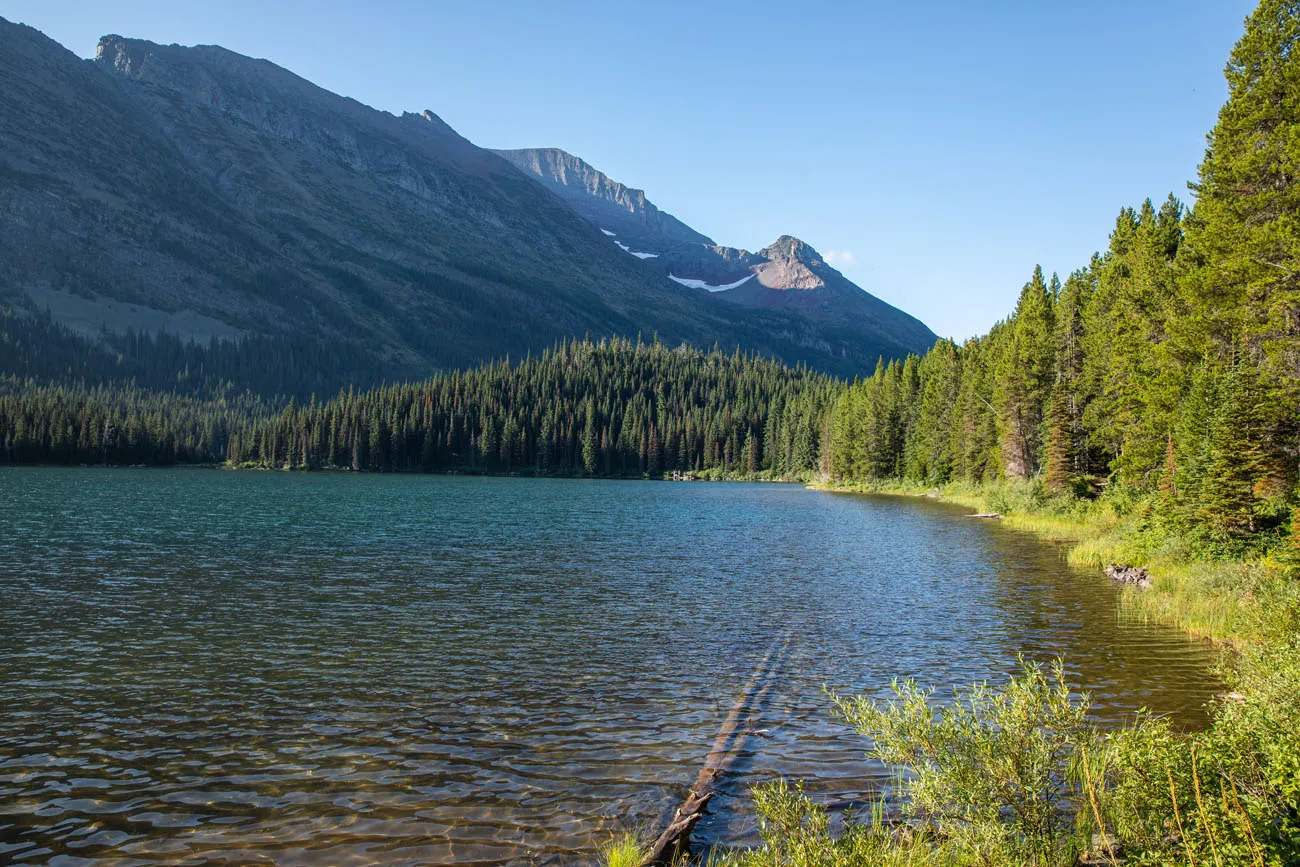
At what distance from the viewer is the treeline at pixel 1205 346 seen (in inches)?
1113

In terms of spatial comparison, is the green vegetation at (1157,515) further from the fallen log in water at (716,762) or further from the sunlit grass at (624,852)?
the sunlit grass at (624,852)

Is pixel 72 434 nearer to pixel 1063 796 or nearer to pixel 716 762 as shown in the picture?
pixel 716 762

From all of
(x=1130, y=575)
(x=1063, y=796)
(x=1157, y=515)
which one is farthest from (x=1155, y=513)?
(x=1063, y=796)

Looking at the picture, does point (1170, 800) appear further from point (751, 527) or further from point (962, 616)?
point (751, 527)

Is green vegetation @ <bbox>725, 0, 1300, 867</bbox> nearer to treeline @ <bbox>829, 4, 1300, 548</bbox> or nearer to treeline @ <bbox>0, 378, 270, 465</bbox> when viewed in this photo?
treeline @ <bbox>829, 4, 1300, 548</bbox>

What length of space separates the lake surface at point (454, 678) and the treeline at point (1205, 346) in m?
7.10

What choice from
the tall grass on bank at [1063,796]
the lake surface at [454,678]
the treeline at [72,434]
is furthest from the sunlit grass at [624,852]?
the treeline at [72,434]

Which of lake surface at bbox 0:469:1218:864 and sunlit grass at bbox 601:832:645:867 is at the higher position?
sunlit grass at bbox 601:832:645:867

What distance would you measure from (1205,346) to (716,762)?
1446 inches

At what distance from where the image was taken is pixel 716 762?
13.1m

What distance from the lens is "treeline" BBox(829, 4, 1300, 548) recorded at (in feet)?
92.8

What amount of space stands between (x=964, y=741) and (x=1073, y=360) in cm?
6823

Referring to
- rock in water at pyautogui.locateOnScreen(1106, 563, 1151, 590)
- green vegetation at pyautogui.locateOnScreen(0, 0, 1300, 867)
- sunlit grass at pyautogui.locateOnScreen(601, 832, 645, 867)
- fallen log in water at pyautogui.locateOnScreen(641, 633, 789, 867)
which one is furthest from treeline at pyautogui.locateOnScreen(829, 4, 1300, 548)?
sunlit grass at pyautogui.locateOnScreen(601, 832, 645, 867)

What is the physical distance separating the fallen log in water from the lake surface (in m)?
0.20
